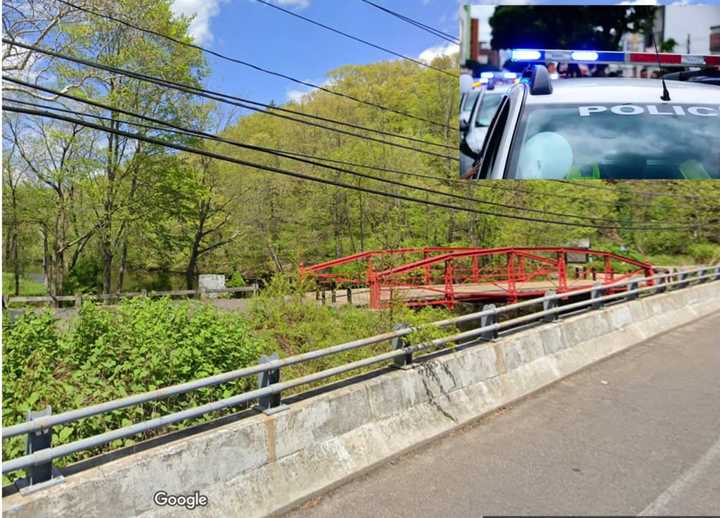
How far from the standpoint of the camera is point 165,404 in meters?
5.35

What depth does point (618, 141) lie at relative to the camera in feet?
41.8

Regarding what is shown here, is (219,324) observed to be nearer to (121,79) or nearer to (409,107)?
(409,107)

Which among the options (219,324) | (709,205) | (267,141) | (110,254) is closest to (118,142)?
(110,254)

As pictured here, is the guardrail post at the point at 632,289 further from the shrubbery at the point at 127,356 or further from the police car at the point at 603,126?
the shrubbery at the point at 127,356

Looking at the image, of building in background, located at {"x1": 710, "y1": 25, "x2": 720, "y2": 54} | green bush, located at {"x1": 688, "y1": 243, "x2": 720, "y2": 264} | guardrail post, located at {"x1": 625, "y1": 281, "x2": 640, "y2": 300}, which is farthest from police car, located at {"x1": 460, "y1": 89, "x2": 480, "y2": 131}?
green bush, located at {"x1": 688, "y1": 243, "x2": 720, "y2": 264}

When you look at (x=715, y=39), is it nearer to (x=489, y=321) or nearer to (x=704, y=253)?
(x=489, y=321)

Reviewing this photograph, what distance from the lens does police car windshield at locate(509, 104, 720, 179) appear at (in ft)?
40.7

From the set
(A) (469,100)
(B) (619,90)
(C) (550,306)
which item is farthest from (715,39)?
(C) (550,306)

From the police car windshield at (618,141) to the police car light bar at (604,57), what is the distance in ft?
3.07

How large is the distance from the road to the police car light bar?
7.48 m

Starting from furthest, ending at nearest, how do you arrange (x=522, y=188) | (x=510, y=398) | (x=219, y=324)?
(x=522, y=188) → (x=510, y=398) → (x=219, y=324)

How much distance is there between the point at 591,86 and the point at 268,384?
1089 cm

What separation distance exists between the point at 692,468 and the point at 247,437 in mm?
4022

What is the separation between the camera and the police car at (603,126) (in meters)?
12.2
